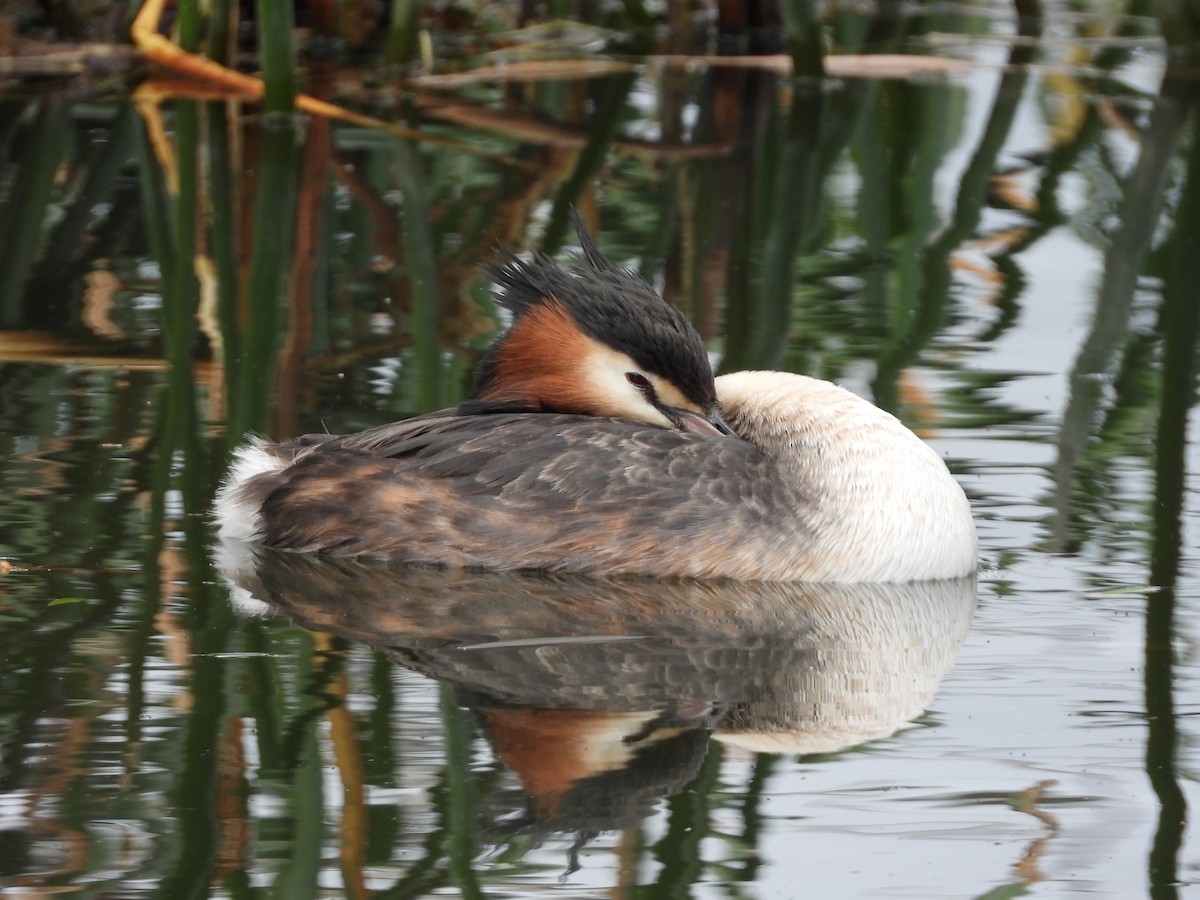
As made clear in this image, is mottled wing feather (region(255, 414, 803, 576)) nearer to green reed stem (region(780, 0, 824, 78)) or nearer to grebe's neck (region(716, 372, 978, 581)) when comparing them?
grebe's neck (region(716, 372, 978, 581))

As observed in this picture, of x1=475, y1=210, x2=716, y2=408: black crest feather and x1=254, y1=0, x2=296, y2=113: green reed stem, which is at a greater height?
x1=254, y1=0, x2=296, y2=113: green reed stem

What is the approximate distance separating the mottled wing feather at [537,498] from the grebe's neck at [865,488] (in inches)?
3.8

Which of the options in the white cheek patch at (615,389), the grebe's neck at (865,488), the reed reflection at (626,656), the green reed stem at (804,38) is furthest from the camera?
the green reed stem at (804,38)

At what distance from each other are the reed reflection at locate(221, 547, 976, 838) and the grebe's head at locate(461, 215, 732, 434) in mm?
594

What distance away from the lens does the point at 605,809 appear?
4.16 metres

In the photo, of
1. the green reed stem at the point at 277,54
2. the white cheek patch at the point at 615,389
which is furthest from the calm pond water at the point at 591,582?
the white cheek patch at the point at 615,389

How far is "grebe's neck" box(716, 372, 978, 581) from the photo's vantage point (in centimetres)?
586

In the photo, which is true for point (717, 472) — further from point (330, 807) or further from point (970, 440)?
point (330, 807)

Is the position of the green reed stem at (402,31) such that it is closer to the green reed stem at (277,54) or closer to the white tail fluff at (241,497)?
the green reed stem at (277,54)

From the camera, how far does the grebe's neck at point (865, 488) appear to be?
5863mm

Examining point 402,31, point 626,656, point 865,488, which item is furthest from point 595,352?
point 402,31

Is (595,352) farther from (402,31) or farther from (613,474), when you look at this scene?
(402,31)

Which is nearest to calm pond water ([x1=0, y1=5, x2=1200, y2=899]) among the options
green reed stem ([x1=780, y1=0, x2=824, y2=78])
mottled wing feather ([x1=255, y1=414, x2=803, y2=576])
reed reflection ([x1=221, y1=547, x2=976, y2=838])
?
reed reflection ([x1=221, y1=547, x2=976, y2=838])

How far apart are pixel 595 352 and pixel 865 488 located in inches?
34.1
